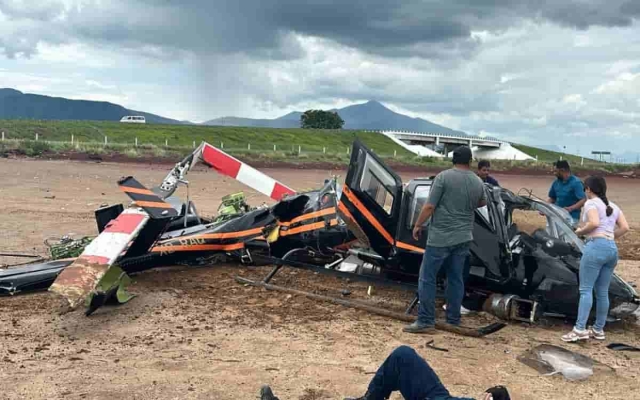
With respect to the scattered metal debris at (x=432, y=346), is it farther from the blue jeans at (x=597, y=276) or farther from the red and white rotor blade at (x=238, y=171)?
the red and white rotor blade at (x=238, y=171)

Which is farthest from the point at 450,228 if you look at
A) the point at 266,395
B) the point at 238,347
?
the point at 266,395

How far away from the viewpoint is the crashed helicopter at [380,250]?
681 centimetres

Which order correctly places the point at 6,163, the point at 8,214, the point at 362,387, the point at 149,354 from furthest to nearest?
the point at 6,163, the point at 8,214, the point at 149,354, the point at 362,387

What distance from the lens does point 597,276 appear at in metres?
6.34

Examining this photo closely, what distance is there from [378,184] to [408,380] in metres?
3.52

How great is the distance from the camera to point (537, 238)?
7000 millimetres

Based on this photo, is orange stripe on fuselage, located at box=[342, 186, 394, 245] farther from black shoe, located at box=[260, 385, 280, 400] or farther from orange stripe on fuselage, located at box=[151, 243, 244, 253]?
black shoe, located at box=[260, 385, 280, 400]

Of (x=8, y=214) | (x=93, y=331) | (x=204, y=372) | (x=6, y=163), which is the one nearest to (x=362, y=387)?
(x=204, y=372)

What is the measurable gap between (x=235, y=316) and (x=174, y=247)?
86.4 inches

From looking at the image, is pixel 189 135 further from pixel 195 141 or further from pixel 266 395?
pixel 266 395

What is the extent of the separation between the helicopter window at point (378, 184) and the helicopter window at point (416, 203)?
24 centimetres

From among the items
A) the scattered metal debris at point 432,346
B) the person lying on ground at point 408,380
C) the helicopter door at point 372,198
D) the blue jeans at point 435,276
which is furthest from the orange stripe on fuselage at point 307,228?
the person lying on ground at point 408,380

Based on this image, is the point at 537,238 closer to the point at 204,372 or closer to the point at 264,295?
the point at 264,295

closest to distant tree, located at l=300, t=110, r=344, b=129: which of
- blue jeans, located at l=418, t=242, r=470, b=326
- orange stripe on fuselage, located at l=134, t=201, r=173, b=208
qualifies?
orange stripe on fuselage, located at l=134, t=201, r=173, b=208
